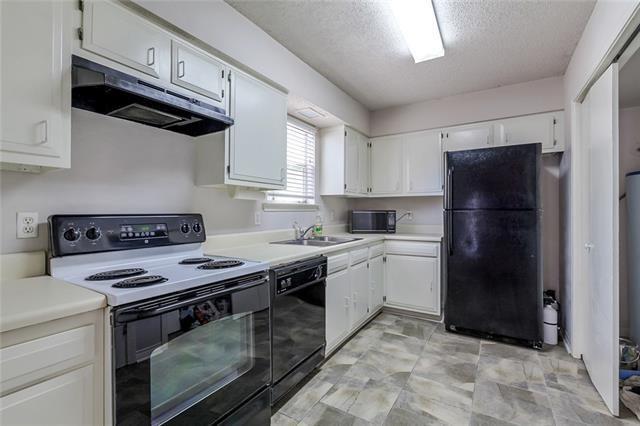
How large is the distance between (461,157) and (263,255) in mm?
2075

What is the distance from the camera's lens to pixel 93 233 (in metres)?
1.42

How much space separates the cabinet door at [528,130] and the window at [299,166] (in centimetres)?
202

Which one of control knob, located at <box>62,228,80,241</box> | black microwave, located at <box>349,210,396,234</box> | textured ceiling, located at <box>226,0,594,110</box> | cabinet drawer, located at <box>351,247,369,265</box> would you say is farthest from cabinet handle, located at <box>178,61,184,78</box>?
black microwave, located at <box>349,210,396,234</box>

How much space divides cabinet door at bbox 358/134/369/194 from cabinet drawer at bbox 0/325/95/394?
10.0 feet

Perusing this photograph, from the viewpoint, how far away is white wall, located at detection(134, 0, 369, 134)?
1.62 m

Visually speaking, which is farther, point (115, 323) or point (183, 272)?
point (183, 272)

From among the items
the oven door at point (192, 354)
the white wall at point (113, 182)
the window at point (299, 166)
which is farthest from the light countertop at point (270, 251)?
the window at point (299, 166)

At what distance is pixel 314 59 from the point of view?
2.60m

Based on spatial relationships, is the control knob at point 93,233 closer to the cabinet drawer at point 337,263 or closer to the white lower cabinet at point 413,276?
the cabinet drawer at point 337,263

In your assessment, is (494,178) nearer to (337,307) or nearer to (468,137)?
(468,137)

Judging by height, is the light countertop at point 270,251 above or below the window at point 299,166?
below

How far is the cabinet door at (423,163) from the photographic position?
3.46m

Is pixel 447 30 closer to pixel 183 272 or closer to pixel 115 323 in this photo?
pixel 183 272

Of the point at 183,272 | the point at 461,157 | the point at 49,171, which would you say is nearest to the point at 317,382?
the point at 183,272
